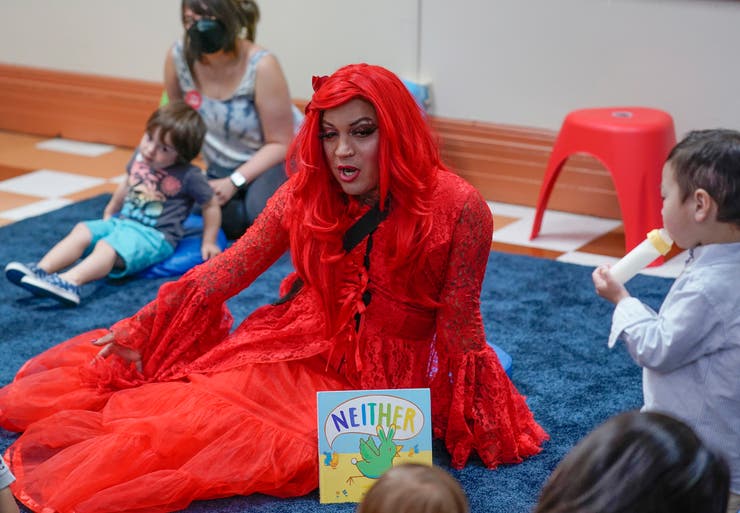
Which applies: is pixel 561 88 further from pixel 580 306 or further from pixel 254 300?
pixel 254 300

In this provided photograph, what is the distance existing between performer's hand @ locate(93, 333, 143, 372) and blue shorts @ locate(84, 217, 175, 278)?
1.08 meters

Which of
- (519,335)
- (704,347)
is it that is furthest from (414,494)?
(519,335)

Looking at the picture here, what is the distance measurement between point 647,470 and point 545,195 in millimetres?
2764

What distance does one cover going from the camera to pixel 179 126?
341cm

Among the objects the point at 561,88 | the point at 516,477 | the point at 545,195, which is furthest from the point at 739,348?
the point at 561,88

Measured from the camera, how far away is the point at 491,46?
4.06 meters

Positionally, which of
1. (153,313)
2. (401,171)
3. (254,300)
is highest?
(401,171)

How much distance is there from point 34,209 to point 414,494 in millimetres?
3360

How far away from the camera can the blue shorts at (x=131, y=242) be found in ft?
11.2

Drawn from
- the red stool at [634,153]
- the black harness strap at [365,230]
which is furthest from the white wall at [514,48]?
the black harness strap at [365,230]

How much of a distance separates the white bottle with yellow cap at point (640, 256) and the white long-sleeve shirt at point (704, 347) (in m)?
0.11

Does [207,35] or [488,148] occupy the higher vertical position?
[207,35]

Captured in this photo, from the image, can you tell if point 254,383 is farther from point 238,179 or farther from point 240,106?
point 240,106

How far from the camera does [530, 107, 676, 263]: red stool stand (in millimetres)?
3455
